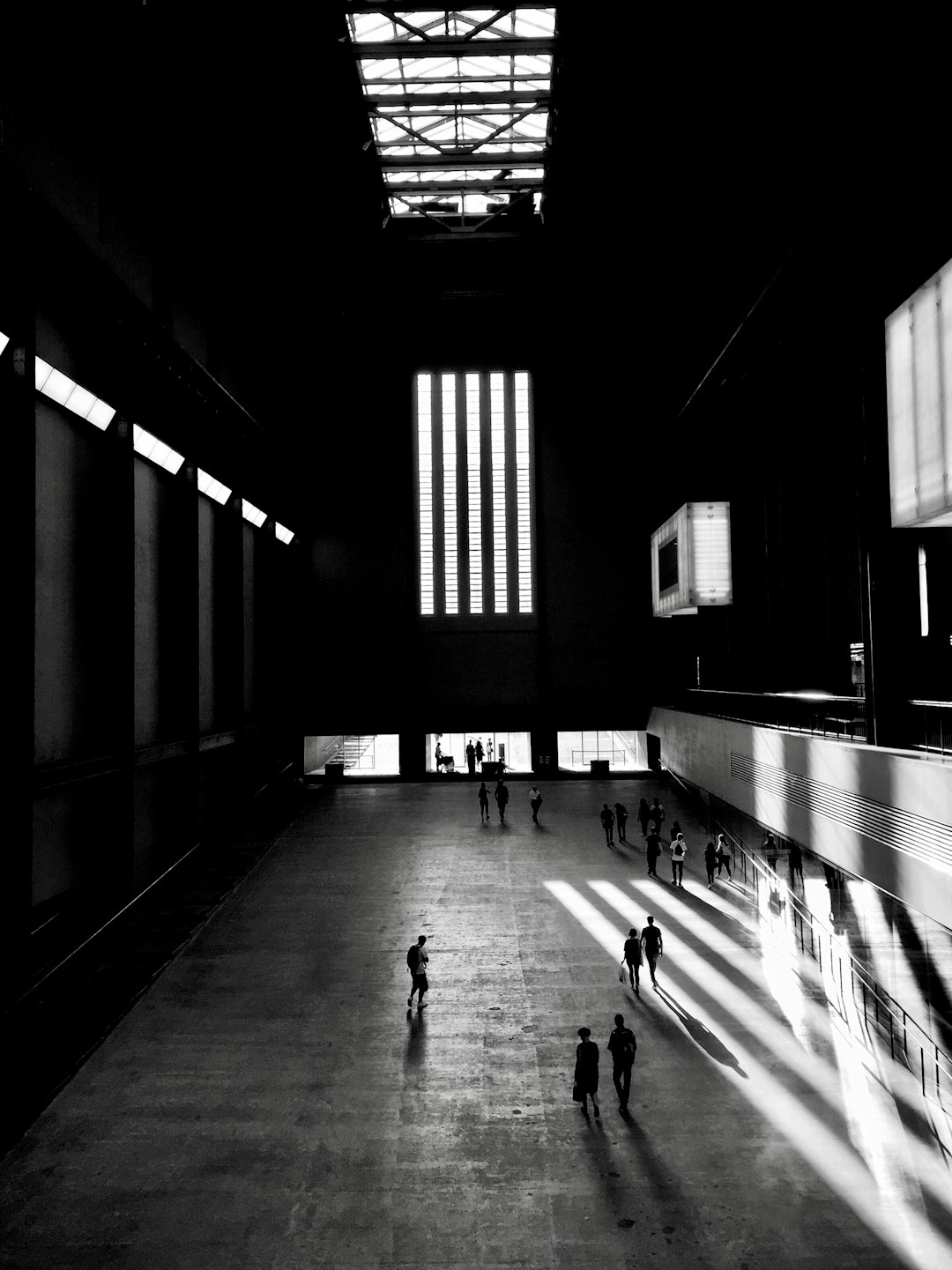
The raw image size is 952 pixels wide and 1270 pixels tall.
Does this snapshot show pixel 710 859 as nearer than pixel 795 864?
No

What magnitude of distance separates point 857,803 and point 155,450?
16.7 meters

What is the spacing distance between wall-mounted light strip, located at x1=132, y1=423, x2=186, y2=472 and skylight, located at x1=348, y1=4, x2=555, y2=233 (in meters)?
12.8

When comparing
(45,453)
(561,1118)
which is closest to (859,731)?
(561,1118)

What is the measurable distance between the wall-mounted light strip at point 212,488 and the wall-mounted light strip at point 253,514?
1.13 meters

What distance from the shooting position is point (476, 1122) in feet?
29.2

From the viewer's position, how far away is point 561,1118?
8.87m

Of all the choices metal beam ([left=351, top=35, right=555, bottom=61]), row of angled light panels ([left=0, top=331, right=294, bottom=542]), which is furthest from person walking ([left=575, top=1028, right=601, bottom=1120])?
metal beam ([left=351, top=35, right=555, bottom=61])

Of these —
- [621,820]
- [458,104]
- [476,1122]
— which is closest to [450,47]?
[458,104]

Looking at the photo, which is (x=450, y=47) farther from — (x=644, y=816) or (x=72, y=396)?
(x=644, y=816)

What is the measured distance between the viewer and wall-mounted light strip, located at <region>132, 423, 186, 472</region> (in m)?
18.0

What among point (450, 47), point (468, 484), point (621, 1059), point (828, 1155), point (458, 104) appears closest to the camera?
point (828, 1155)

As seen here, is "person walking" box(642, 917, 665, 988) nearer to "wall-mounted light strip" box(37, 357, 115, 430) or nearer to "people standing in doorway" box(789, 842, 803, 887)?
"people standing in doorway" box(789, 842, 803, 887)

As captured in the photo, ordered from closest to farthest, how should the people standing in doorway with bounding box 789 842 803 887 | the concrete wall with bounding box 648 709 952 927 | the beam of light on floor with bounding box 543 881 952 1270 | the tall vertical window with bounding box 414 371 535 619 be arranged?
the beam of light on floor with bounding box 543 881 952 1270 < the concrete wall with bounding box 648 709 952 927 < the people standing in doorway with bounding box 789 842 803 887 < the tall vertical window with bounding box 414 371 535 619

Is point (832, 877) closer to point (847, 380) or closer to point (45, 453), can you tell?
point (847, 380)
